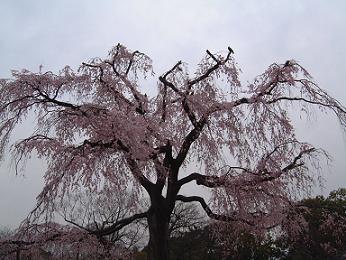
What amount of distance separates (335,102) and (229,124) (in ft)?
6.50

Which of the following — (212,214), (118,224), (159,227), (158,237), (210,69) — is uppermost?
(210,69)

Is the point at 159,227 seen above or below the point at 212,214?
below

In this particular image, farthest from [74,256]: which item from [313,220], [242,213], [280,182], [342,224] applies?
[313,220]

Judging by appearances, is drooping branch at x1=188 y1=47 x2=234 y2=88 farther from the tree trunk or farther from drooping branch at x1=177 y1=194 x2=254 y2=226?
the tree trunk

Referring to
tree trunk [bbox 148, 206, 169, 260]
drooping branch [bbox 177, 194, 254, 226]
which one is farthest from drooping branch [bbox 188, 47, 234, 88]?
tree trunk [bbox 148, 206, 169, 260]

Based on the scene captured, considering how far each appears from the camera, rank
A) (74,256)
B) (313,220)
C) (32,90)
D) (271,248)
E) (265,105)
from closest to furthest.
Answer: (32,90) → (265,105) → (74,256) → (313,220) → (271,248)

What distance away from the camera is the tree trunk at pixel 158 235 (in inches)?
348

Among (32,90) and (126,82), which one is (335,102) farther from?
(32,90)

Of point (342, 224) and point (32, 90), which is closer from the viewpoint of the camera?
point (32, 90)

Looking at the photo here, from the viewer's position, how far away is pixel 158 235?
29.1 ft

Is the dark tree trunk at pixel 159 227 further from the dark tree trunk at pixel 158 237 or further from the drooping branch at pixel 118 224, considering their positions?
the drooping branch at pixel 118 224

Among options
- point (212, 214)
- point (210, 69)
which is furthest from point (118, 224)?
point (210, 69)

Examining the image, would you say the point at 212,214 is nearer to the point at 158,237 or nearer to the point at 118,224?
the point at 158,237

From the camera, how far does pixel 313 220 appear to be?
26.9 m
